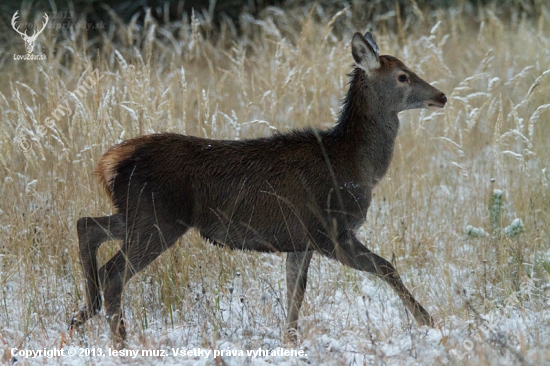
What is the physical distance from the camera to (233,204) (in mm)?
5109

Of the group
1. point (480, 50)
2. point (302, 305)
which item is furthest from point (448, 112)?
point (480, 50)

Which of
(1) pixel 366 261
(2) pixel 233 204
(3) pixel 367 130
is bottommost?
(1) pixel 366 261

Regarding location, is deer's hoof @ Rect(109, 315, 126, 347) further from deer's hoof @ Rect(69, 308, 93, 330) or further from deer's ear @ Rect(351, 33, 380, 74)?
deer's ear @ Rect(351, 33, 380, 74)

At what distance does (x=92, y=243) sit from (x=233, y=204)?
3.16 feet

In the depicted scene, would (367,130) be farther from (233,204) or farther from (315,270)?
(315,270)

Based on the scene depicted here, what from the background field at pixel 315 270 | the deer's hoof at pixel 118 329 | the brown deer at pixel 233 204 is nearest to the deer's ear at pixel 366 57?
the brown deer at pixel 233 204

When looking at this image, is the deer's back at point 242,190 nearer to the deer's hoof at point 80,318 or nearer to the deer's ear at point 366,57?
the deer's hoof at point 80,318

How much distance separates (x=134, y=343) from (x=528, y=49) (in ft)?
27.9

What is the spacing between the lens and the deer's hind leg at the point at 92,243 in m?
5.02

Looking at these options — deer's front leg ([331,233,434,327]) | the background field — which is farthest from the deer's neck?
the background field

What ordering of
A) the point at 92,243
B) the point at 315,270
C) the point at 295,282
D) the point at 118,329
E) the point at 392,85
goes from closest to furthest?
the point at 118,329, the point at 92,243, the point at 295,282, the point at 392,85, the point at 315,270

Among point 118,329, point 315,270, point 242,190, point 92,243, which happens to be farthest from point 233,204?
point 315,270

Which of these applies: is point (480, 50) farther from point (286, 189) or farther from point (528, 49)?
point (286, 189)

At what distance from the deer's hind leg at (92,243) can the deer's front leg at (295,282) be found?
48.0 inches
